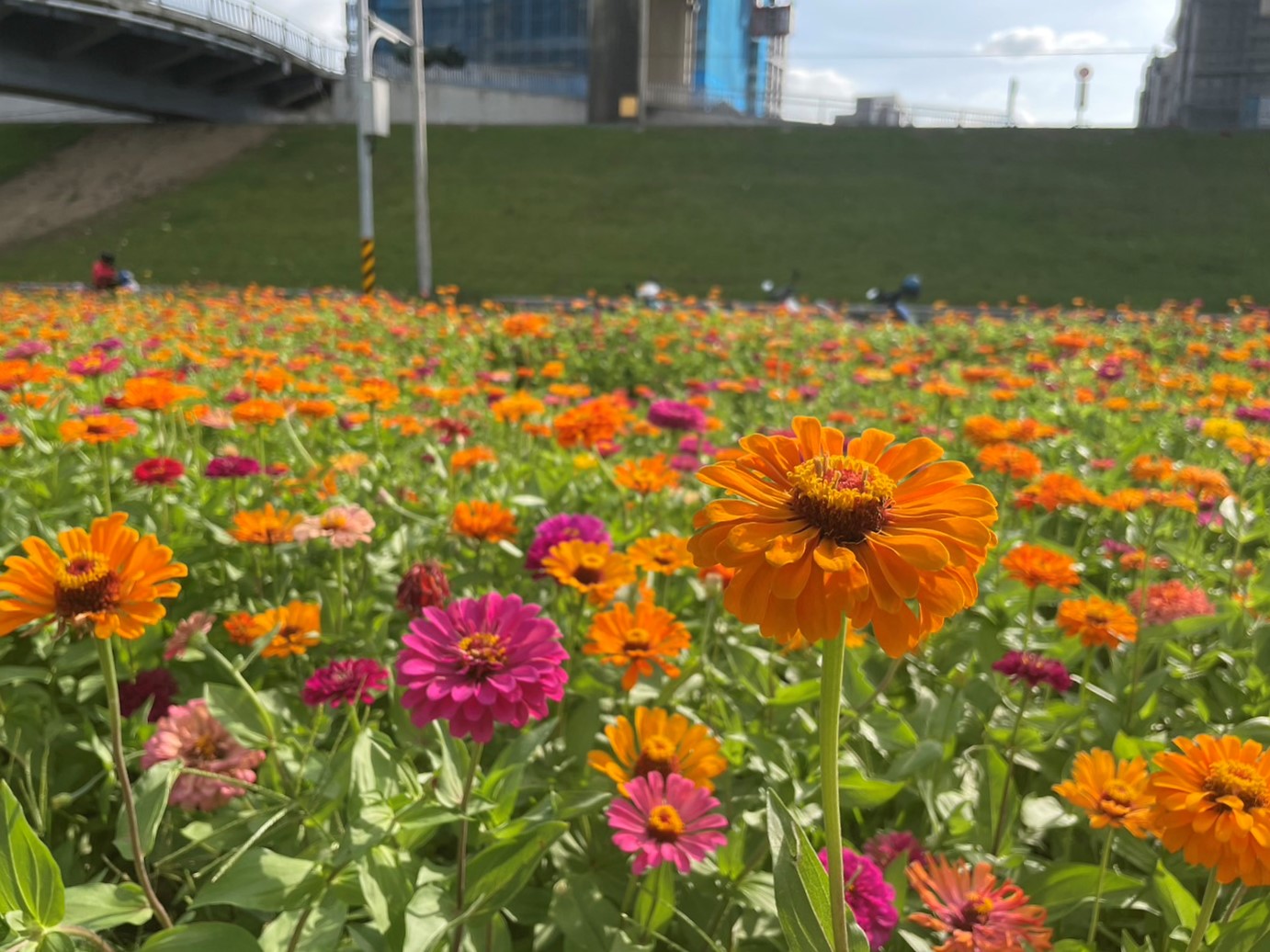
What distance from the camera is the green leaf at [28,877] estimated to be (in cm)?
62

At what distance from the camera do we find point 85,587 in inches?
26.5

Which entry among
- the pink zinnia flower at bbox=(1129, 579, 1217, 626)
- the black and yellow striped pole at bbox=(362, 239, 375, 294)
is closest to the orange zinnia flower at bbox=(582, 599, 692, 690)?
the pink zinnia flower at bbox=(1129, 579, 1217, 626)

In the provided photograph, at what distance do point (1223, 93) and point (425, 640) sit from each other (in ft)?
98.8

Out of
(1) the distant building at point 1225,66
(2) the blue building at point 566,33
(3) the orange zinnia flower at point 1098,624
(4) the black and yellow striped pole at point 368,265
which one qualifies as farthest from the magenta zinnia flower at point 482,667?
(2) the blue building at point 566,33

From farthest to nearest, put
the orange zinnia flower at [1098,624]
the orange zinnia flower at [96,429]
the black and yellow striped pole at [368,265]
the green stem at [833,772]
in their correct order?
the black and yellow striped pole at [368,265]
the orange zinnia flower at [96,429]
the orange zinnia flower at [1098,624]
the green stem at [833,772]

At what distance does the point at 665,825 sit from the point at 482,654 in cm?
24

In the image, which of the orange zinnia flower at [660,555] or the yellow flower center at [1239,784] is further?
the orange zinnia flower at [660,555]

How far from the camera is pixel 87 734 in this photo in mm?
1080

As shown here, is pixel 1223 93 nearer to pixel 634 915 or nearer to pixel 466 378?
pixel 466 378

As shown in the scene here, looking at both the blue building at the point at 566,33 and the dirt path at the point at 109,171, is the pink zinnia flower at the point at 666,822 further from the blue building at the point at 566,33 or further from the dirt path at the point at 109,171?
the blue building at the point at 566,33

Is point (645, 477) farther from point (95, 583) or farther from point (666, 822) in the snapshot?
point (95, 583)

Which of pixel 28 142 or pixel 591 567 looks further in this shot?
pixel 28 142

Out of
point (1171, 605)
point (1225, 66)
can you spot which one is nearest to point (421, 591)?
point (1171, 605)

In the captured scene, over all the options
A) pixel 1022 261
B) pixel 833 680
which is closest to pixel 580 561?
pixel 833 680
